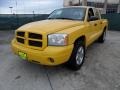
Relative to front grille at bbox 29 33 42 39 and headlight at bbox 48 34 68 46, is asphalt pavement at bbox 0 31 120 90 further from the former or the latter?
front grille at bbox 29 33 42 39

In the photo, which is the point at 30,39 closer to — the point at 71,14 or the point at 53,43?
the point at 53,43

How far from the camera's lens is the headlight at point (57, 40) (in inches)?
176

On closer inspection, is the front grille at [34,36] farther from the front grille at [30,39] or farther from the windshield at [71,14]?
the windshield at [71,14]

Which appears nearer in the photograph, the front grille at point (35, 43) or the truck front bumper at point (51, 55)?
the truck front bumper at point (51, 55)

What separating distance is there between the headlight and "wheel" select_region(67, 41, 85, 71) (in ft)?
1.64

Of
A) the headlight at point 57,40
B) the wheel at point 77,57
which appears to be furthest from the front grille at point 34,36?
the wheel at point 77,57

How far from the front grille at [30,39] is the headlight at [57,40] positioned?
0.22m

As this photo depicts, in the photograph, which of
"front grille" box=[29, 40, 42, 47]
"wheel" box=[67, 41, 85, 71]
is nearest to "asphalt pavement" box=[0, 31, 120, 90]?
"wheel" box=[67, 41, 85, 71]

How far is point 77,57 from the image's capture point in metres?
5.11

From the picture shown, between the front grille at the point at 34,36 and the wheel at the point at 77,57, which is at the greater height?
the front grille at the point at 34,36

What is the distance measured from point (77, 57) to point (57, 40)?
94 centimetres

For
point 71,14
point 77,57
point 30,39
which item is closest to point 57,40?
point 30,39

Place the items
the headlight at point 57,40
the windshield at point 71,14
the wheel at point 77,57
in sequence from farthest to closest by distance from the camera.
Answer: the windshield at point 71,14
the wheel at point 77,57
the headlight at point 57,40

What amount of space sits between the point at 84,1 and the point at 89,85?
2215 cm
